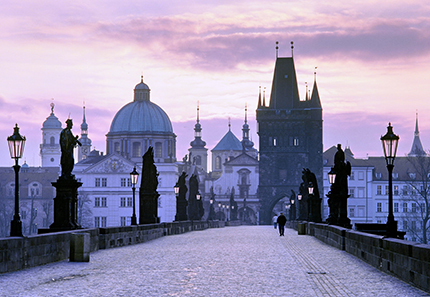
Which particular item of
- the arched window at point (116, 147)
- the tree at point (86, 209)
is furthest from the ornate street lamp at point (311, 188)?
the arched window at point (116, 147)

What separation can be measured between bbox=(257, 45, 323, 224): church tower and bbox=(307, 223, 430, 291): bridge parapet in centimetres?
11128

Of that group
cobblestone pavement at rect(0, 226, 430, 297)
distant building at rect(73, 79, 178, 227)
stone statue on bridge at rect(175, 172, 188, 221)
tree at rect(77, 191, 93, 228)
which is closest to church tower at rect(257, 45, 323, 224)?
distant building at rect(73, 79, 178, 227)

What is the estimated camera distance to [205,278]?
54.2ft

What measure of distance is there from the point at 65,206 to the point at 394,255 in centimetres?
1308

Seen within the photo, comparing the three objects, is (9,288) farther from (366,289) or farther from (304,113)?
(304,113)

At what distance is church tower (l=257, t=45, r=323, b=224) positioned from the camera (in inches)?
5418

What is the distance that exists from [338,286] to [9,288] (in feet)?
20.3

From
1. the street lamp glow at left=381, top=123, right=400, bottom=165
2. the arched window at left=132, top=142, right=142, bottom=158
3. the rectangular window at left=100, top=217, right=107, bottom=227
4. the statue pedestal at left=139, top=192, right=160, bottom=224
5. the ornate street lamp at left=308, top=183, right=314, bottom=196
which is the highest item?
the arched window at left=132, top=142, right=142, bottom=158

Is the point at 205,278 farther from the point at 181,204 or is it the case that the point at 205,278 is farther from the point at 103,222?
the point at 103,222

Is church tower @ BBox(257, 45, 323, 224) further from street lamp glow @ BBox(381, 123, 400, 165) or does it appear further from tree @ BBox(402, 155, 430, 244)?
street lamp glow @ BBox(381, 123, 400, 165)

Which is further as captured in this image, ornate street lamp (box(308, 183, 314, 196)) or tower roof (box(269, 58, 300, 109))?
tower roof (box(269, 58, 300, 109))

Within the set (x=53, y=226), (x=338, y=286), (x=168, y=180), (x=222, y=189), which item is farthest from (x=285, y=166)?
(x=338, y=286)

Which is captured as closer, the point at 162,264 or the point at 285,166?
the point at 162,264

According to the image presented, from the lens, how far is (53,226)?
26656 mm
